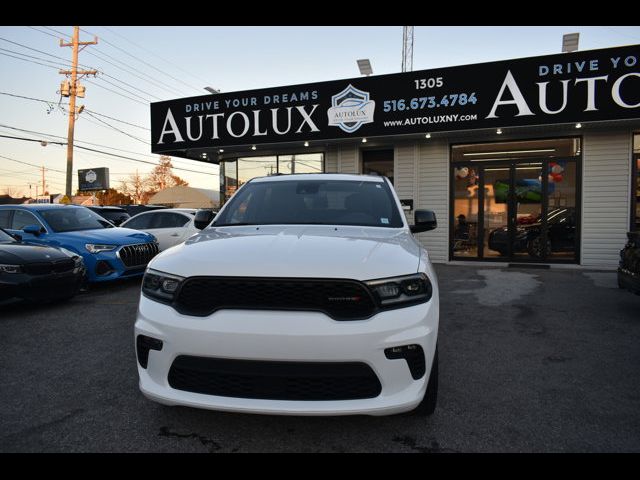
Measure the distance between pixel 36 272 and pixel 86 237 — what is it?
78.4 inches

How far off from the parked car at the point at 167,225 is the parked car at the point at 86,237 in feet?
4.35

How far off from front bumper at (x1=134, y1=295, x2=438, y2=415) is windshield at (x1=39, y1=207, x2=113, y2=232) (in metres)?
7.06

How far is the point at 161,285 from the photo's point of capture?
8.71ft

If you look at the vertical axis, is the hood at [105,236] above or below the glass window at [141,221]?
below

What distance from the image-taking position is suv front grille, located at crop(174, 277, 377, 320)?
2.41m

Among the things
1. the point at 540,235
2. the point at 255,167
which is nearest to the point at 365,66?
the point at 255,167

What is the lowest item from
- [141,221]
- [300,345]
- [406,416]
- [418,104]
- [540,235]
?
[406,416]

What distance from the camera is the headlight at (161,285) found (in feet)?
8.50

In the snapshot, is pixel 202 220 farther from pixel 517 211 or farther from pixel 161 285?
pixel 517 211

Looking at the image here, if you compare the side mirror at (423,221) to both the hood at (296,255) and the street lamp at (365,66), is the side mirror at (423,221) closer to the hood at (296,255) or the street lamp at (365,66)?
the hood at (296,255)

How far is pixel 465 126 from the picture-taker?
400 inches

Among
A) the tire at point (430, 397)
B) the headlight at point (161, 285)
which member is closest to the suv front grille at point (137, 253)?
the headlight at point (161, 285)

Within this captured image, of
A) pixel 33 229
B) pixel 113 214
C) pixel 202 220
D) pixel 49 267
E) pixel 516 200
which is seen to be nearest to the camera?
pixel 202 220
